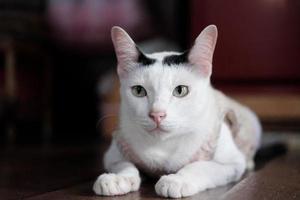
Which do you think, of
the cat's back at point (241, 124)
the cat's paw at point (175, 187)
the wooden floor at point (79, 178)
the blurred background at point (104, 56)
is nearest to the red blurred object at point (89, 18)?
the blurred background at point (104, 56)

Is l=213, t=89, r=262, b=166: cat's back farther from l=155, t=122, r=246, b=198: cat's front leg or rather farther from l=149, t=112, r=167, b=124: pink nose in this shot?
l=149, t=112, r=167, b=124: pink nose

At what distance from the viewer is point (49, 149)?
2.50 meters

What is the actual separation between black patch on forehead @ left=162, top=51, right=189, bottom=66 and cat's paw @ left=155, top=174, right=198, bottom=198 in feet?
0.90

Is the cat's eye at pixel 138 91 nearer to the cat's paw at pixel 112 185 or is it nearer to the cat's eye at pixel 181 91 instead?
the cat's eye at pixel 181 91

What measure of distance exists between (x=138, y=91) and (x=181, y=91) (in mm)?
102

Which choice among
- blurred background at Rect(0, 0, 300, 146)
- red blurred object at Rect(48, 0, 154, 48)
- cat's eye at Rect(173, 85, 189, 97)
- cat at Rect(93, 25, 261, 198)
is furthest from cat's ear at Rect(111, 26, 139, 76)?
red blurred object at Rect(48, 0, 154, 48)

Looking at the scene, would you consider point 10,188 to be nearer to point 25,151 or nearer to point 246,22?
point 25,151

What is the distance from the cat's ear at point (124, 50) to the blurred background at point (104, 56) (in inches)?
62.5

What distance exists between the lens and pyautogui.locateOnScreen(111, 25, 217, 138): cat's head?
3.85ft

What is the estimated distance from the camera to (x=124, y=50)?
4.16 feet

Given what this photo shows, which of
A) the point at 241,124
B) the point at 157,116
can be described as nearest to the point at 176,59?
the point at 157,116

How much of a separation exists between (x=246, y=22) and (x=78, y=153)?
4.21 feet

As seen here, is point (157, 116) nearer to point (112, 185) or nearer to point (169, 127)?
point (169, 127)

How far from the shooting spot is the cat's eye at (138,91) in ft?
3.98
